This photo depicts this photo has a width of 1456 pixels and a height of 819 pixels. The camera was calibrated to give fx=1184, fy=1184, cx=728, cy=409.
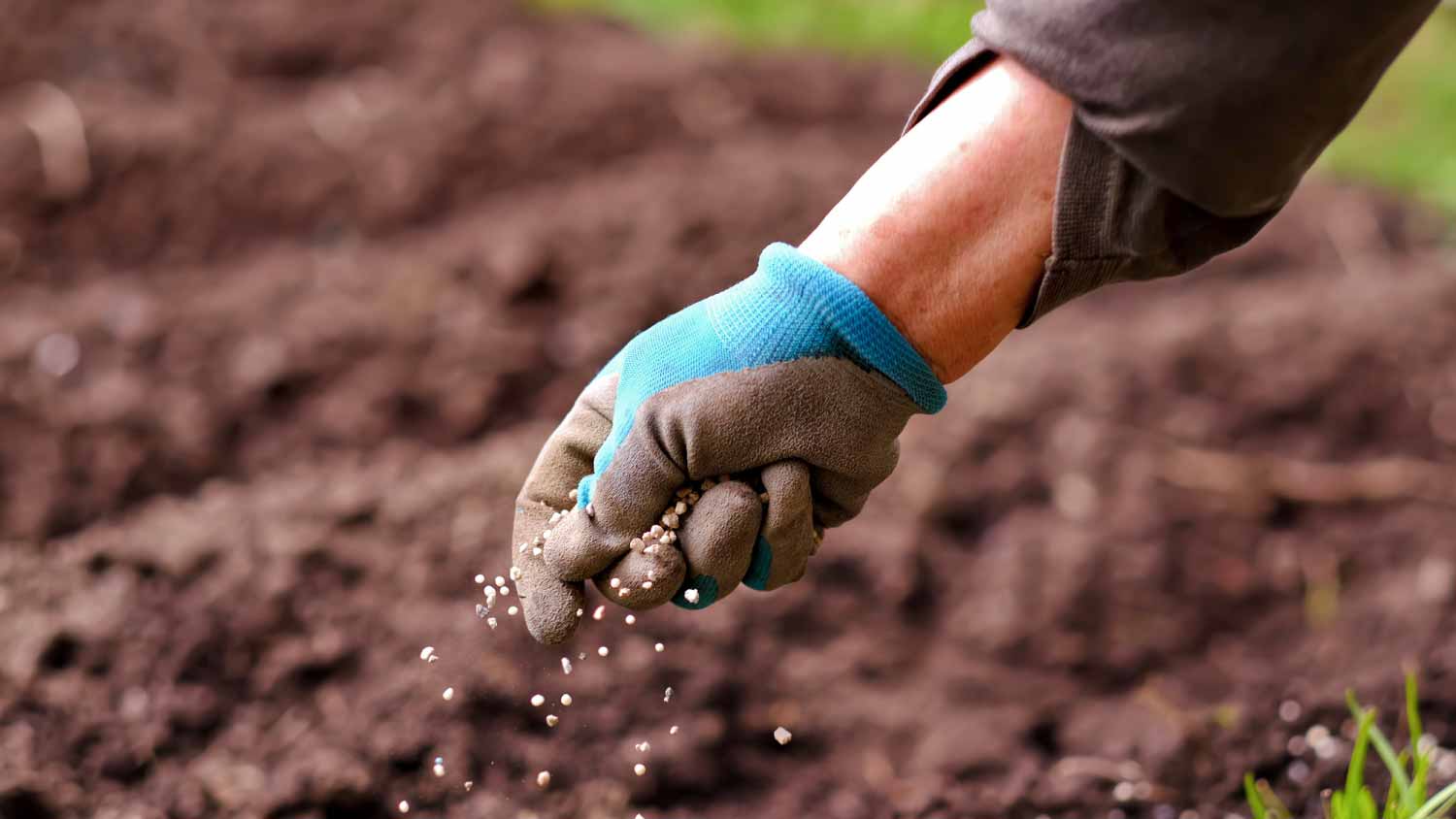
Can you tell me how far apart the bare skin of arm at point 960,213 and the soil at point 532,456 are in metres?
0.80

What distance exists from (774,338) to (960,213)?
22cm

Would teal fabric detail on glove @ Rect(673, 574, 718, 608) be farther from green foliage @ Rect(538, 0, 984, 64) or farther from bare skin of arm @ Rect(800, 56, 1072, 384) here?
green foliage @ Rect(538, 0, 984, 64)

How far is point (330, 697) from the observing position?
1.79 meters

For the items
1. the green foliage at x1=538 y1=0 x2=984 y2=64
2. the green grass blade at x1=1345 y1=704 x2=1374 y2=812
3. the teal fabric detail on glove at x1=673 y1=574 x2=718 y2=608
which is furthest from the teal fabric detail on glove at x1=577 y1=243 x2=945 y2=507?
the green foliage at x1=538 y1=0 x2=984 y2=64

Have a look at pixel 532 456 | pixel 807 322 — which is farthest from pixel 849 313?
pixel 532 456

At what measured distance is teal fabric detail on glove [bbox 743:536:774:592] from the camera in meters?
1.27

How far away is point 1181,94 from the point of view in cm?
103

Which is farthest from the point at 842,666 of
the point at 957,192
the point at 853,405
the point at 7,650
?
the point at 7,650

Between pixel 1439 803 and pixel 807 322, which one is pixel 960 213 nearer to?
pixel 807 322

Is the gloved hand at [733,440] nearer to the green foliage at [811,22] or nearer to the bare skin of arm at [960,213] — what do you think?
the bare skin of arm at [960,213]

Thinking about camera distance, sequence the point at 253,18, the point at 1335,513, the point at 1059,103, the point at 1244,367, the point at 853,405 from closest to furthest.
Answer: the point at 1059,103
the point at 853,405
the point at 1335,513
the point at 1244,367
the point at 253,18

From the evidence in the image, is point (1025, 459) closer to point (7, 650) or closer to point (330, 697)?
point (330, 697)

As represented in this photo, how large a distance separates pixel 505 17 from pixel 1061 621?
307 cm

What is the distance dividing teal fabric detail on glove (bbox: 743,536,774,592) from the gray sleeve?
0.40 metres
